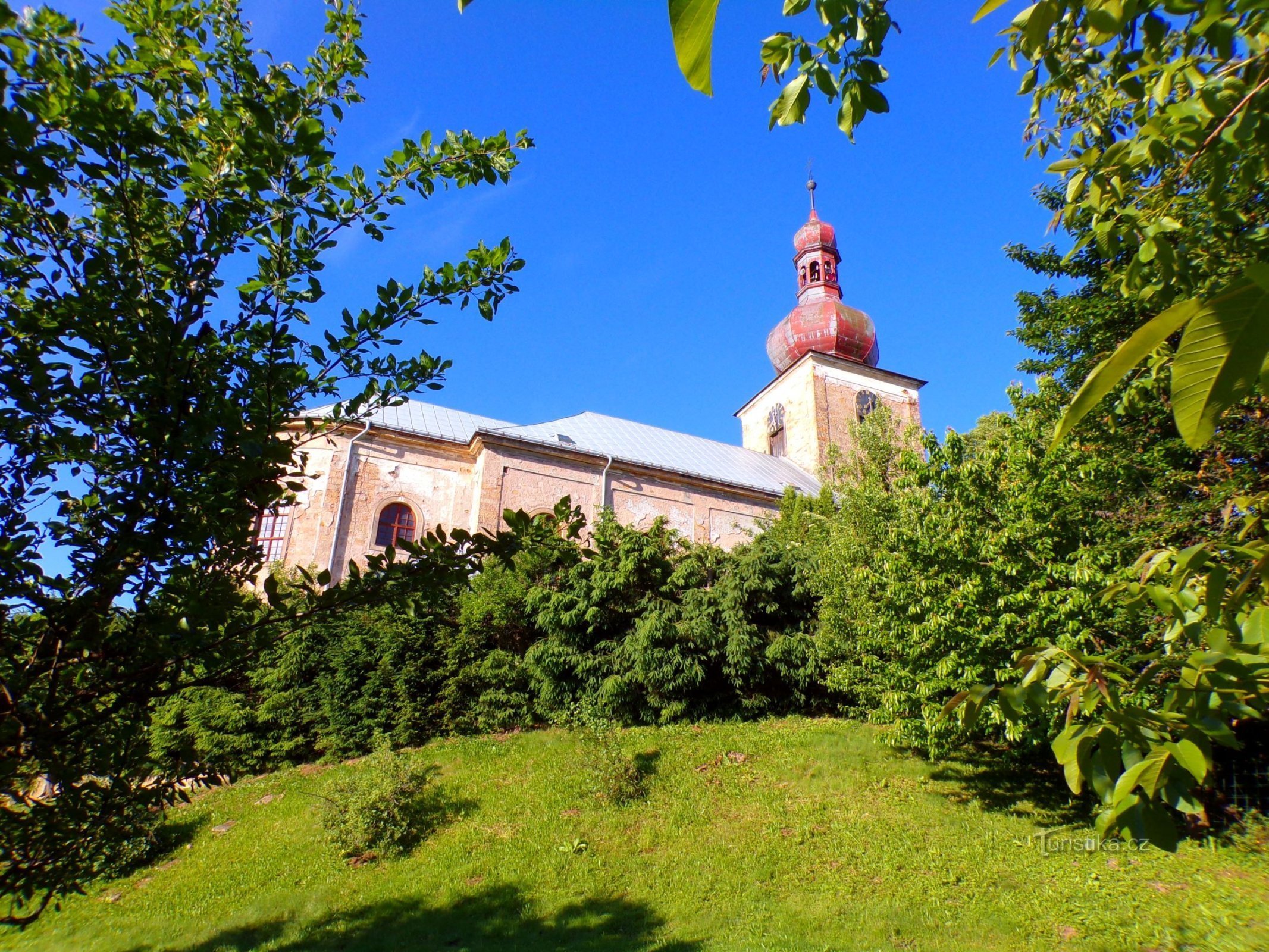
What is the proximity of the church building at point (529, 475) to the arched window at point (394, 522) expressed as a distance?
29mm

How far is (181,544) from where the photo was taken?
2.98 meters

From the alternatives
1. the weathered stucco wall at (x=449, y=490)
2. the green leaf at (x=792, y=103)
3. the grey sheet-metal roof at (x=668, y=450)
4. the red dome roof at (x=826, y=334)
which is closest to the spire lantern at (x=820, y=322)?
the red dome roof at (x=826, y=334)

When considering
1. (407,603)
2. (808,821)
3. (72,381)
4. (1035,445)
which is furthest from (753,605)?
(72,381)

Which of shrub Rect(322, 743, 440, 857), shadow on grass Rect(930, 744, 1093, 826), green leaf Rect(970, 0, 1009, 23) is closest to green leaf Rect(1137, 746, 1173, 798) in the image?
green leaf Rect(970, 0, 1009, 23)

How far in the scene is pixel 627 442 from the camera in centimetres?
2342

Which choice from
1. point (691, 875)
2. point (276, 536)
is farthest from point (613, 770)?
point (276, 536)

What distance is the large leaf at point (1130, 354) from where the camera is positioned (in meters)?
0.72

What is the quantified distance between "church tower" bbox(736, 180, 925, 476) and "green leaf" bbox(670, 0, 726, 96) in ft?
87.1

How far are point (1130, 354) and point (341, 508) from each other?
61.6 feet

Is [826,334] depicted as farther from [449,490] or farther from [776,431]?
[449,490]

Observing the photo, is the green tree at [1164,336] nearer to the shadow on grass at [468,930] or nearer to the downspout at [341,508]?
the shadow on grass at [468,930]

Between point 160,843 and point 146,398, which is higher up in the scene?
point 146,398

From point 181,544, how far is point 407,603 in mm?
906

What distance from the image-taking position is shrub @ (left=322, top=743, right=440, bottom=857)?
961 cm
